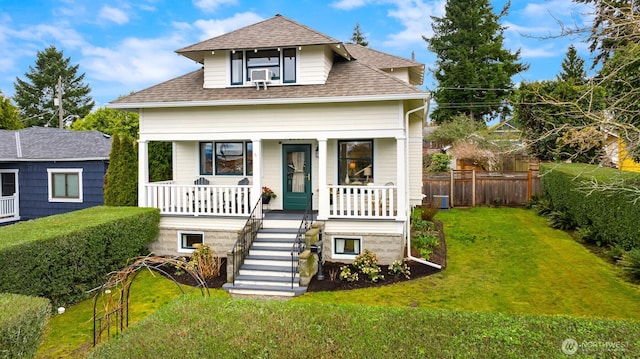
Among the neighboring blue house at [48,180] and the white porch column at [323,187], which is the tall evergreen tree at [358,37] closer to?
the neighboring blue house at [48,180]

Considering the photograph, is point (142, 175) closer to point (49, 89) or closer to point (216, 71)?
point (216, 71)

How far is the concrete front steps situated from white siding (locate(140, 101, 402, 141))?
2.62 meters

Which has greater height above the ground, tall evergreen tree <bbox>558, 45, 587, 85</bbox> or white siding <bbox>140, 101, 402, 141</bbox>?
tall evergreen tree <bbox>558, 45, 587, 85</bbox>

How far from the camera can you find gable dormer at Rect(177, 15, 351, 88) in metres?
11.5

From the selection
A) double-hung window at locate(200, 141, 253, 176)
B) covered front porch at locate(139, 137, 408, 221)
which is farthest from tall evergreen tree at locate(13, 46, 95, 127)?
covered front porch at locate(139, 137, 408, 221)

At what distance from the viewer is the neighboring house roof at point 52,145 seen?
1567 centimetres

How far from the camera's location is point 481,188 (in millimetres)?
18516

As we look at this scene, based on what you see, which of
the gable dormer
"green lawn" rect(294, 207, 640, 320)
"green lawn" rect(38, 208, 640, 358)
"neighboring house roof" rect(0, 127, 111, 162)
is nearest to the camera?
"green lawn" rect(38, 208, 640, 358)

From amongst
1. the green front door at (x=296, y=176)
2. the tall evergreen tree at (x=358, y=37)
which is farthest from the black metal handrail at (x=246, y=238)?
the tall evergreen tree at (x=358, y=37)

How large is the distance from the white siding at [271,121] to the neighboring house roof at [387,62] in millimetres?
4220

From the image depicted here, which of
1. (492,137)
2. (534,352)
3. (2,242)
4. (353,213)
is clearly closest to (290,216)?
(353,213)

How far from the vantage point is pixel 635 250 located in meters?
8.93

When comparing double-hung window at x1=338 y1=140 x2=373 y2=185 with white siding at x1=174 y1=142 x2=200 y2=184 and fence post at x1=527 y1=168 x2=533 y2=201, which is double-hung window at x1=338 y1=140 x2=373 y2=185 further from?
fence post at x1=527 y1=168 x2=533 y2=201

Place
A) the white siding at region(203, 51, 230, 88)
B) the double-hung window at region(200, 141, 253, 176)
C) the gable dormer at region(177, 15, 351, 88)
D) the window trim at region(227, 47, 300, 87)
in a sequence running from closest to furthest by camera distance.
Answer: the gable dormer at region(177, 15, 351, 88) < the window trim at region(227, 47, 300, 87) < the white siding at region(203, 51, 230, 88) < the double-hung window at region(200, 141, 253, 176)
